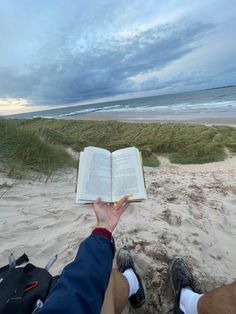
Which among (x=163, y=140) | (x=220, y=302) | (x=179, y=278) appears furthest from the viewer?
(x=163, y=140)

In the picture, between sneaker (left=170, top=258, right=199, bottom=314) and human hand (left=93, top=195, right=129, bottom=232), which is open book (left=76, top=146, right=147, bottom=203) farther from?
sneaker (left=170, top=258, right=199, bottom=314)

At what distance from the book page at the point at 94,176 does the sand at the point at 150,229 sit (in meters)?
0.85

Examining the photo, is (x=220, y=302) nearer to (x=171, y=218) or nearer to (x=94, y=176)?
(x=94, y=176)

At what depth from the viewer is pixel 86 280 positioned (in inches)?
45.6

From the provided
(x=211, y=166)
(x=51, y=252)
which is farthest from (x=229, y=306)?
(x=211, y=166)

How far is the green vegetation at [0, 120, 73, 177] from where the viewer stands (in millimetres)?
→ 4633

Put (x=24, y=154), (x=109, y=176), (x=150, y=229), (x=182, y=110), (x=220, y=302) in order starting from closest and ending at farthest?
(x=220, y=302), (x=109, y=176), (x=150, y=229), (x=24, y=154), (x=182, y=110)

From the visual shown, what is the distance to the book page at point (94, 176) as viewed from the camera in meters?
2.01

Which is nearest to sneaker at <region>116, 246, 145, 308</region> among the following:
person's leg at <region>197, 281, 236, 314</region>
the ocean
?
person's leg at <region>197, 281, 236, 314</region>

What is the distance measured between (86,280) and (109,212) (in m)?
0.65

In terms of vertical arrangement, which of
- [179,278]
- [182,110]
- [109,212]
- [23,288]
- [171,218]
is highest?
[109,212]

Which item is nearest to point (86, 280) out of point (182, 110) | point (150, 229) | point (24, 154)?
point (150, 229)

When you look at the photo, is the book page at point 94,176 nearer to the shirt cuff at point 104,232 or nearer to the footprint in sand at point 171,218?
the shirt cuff at point 104,232

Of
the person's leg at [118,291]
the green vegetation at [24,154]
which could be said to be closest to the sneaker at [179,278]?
the person's leg at [118,291]
